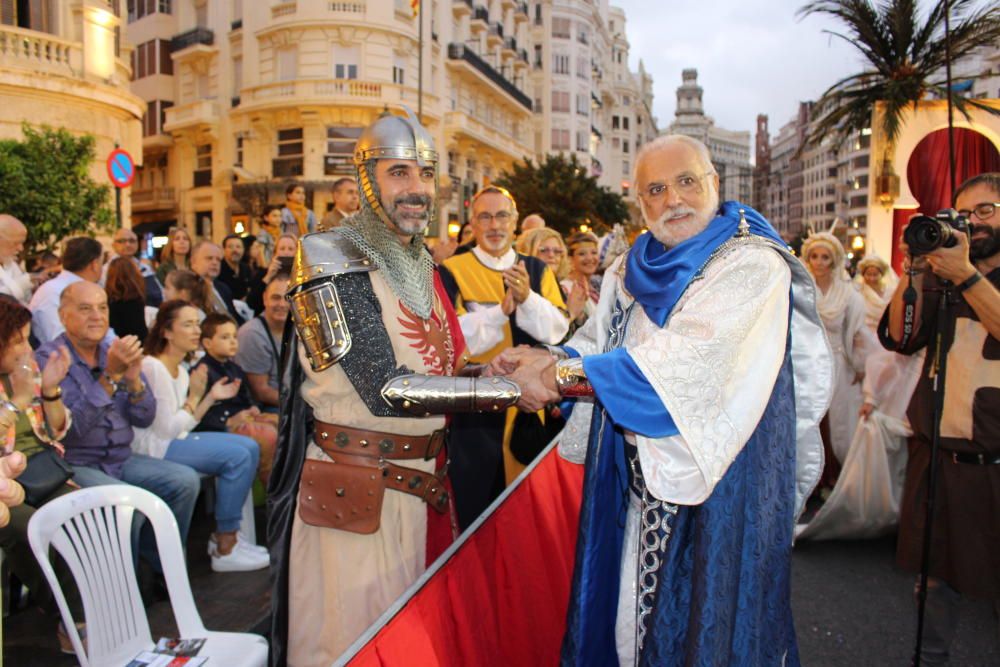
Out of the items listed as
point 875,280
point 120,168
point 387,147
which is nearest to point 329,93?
point 120,168

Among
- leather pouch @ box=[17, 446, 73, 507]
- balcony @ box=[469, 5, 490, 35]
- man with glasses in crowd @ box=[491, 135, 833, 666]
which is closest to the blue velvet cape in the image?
man with glasses in crowd @ box=[491, 135, 833, 666]

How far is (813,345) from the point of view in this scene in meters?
2.48

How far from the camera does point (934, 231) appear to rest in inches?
107

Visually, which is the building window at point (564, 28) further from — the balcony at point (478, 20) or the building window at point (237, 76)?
the building window at point (237, 76)

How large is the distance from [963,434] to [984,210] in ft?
3.14

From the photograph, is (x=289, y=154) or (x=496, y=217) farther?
(x=289, y=154)

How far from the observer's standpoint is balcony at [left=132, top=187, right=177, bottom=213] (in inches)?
1294

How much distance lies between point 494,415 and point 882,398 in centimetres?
302

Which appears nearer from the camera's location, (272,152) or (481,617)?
(481,617)

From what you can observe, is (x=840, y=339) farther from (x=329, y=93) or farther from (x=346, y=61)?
(x=346, y=61)

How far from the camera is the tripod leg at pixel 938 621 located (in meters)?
3.09

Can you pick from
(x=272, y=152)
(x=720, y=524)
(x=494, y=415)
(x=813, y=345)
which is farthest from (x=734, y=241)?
(x=272, y=152)

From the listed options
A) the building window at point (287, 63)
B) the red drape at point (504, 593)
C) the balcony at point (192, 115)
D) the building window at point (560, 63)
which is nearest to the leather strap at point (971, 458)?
the red drape at point (504, 593)

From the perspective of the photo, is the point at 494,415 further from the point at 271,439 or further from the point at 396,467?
the point at 271,439
